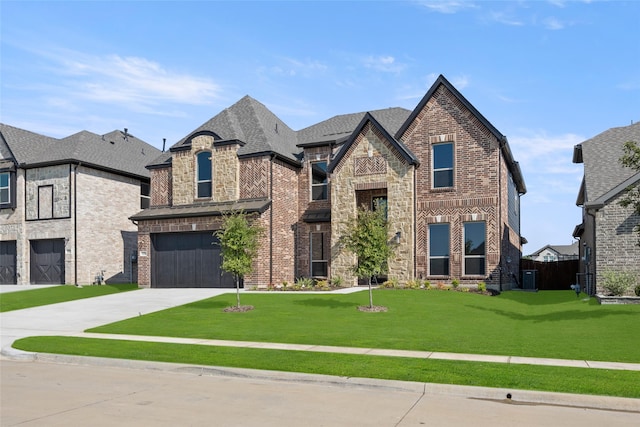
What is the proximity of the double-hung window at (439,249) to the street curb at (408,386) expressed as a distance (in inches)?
687

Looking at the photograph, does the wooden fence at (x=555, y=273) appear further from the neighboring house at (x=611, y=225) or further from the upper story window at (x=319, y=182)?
the upper story window at (x=319, y=182)

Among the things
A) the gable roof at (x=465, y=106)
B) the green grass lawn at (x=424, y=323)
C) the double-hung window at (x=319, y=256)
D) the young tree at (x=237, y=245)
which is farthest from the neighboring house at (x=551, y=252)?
the young tree at (x=237, y=245)

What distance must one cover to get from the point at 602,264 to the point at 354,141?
12.6m

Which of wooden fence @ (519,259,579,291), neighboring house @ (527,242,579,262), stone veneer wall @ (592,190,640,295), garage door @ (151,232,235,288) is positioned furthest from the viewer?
neighboring house @ (527,242,579,262)

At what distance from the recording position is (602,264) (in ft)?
71.0

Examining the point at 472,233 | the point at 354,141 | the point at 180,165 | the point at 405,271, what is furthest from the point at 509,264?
the point at 180,165

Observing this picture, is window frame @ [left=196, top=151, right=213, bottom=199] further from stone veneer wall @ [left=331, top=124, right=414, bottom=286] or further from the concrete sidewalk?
stone veneer wall @ [left=331, top=124, right=414, bottom=286]

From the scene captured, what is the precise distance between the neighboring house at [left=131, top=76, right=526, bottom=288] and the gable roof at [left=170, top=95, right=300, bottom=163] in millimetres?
86

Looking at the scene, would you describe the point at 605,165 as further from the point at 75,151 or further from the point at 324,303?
the point at 75,151

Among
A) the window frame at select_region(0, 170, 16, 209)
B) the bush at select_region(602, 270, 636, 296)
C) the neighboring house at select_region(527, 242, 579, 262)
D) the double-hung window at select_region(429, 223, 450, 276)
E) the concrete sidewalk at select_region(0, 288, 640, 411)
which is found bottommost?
the neighboring house at select_region(527, 242, 579, 262)

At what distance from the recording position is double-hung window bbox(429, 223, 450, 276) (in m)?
Answer: 26.4

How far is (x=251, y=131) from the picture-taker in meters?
30.6

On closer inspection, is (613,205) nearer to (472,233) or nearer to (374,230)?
(472,233)

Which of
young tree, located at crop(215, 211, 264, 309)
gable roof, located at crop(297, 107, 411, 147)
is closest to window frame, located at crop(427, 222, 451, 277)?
gable roof, located at crop(297, 107, 411, 147)
